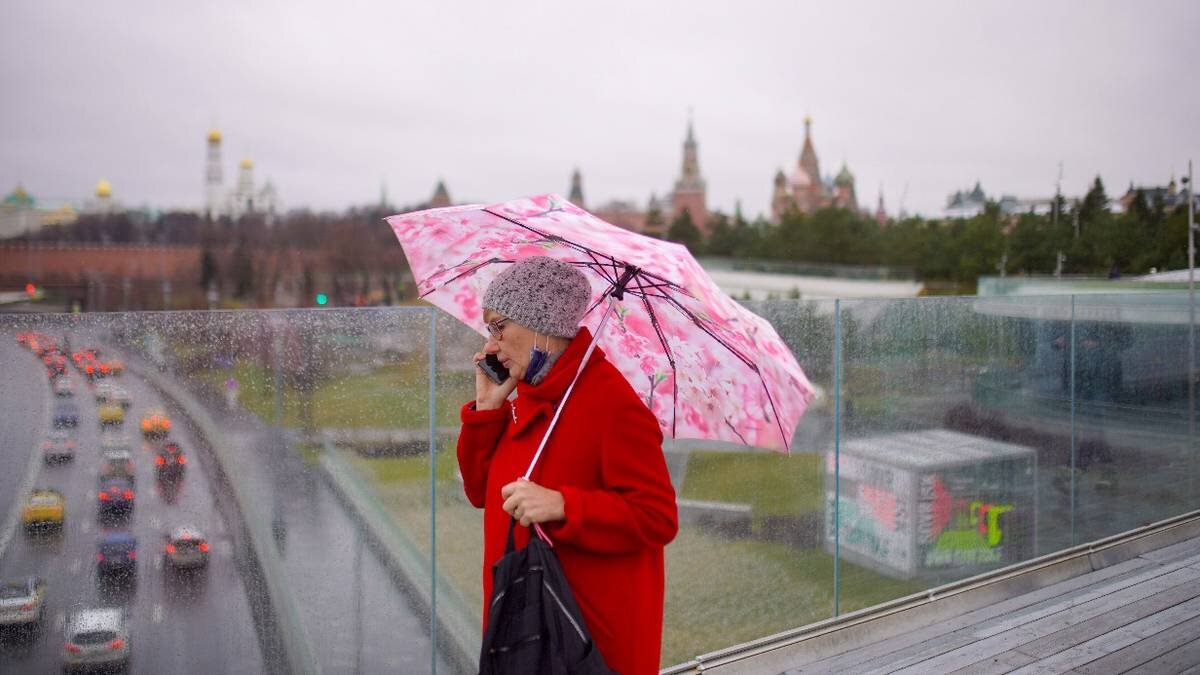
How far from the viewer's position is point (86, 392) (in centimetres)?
230

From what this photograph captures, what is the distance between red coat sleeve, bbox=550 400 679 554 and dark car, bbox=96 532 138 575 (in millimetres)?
1258

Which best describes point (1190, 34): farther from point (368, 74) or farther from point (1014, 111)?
point (368, 74)

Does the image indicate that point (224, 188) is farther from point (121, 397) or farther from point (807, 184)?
point (121, 397)

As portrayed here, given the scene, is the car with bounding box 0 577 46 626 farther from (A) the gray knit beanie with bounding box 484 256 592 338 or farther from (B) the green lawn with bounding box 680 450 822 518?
(B) the green lawn with bounding box 680 450 822 518

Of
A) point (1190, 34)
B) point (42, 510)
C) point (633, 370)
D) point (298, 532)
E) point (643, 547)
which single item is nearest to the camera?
point (643, 547)

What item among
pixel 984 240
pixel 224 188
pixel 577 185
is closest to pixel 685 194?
pixel 577 185

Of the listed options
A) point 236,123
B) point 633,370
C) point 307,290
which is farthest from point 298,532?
point 236,123

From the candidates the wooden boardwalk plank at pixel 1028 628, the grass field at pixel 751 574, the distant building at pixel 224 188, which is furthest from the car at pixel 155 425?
the distant building at pixel 224 188

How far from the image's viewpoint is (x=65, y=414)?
2270mm

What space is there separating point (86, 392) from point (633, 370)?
4.59 feet

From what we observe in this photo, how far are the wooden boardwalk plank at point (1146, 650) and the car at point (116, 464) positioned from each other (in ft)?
10.5

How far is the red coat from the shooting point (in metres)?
1.82

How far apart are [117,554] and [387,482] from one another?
0.77m

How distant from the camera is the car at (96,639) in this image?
7.43ft
